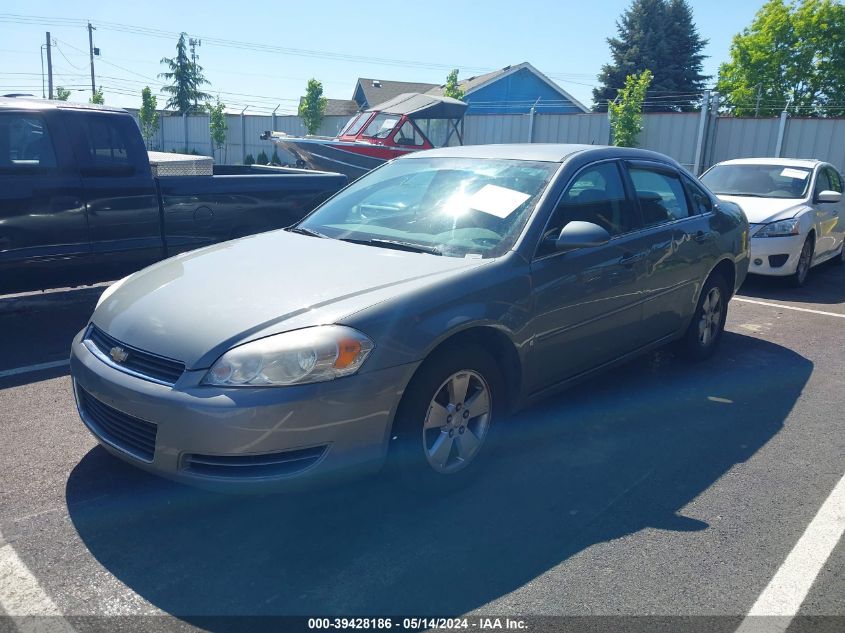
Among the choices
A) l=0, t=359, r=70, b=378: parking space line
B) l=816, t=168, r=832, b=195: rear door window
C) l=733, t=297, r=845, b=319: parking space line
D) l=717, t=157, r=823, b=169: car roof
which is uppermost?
l=717, t=157, r=823, b=169: car roof

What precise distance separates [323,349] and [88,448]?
186 cm

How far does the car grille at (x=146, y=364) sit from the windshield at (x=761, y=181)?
28.8 feet

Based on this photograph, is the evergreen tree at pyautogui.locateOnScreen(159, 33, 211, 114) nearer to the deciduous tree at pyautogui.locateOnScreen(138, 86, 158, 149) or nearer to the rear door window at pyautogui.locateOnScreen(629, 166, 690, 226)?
the deciduous tree at pyautogui.locateOnScreen(138, 86, 158, 149)

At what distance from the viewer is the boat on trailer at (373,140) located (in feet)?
59.7

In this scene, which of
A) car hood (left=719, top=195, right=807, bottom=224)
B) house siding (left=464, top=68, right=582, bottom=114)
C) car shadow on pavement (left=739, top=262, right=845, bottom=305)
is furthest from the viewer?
house siding (left=464, top=68, right=582, bottom=114)

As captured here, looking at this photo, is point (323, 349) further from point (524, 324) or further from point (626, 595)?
point (626, 595)

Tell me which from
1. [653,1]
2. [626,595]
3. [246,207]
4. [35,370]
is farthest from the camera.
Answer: [653,1]

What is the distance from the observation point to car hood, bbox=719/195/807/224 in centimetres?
883

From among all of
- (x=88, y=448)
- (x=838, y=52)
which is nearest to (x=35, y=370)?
(x=88, y=448)

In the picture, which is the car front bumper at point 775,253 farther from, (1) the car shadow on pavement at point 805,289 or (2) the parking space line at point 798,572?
(2) the parking space line at point 798,572

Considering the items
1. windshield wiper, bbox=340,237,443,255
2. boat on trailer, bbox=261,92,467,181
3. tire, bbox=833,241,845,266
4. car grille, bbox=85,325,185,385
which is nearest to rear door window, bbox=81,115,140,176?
windshield wiper, bbox=340,237,443,255

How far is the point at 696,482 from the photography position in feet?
12.4

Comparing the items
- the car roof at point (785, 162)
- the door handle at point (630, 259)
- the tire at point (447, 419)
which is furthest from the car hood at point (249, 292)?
the car roof at point (785, 162)

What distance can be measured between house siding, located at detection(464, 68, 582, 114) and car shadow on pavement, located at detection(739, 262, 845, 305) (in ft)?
98.0
